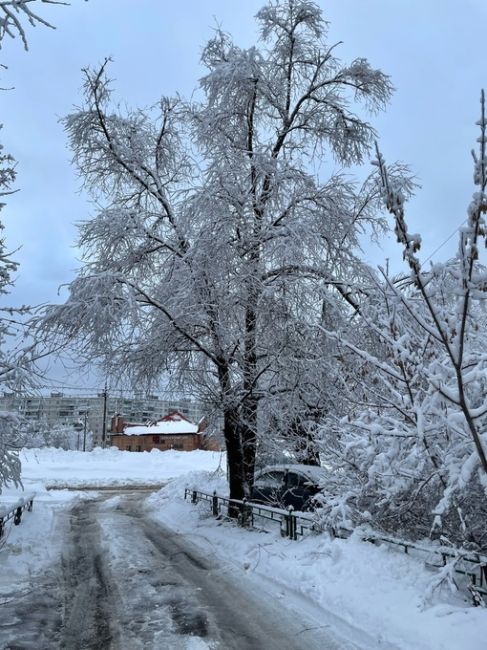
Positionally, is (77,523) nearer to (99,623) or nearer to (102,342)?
(102,342)

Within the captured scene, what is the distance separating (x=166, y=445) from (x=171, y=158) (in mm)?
74831

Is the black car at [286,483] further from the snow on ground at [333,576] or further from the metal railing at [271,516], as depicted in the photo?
the snow on ground at [333,576]

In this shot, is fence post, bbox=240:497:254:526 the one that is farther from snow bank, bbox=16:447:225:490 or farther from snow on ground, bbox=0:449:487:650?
snow bank, bbox=16:447:225:490

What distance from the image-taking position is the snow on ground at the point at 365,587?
17.9 ft

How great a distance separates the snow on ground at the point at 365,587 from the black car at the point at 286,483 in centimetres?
236

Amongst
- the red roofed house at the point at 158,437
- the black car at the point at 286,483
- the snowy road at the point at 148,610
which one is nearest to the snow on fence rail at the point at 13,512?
the snowy road at the point at 148,610

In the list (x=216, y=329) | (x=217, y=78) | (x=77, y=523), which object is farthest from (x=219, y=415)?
(x=217, y=78)

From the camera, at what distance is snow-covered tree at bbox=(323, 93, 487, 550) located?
12.9 feet

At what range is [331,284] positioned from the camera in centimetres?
1233

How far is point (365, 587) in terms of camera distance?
692 centimetres

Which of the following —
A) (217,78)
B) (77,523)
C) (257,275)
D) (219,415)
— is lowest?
(77,523)

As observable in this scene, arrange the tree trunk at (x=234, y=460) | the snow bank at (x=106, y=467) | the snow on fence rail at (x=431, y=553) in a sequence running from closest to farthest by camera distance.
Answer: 1. the snow on fence rail at (x=431, y=553)
2. the tree trunk at (x=234, y=460)
3. the snow bank at (x=106, y=467)

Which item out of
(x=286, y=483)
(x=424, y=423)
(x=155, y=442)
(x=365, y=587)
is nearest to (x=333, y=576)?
(x=365, y=587)

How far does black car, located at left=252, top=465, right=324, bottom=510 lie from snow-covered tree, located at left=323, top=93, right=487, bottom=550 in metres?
4.57
